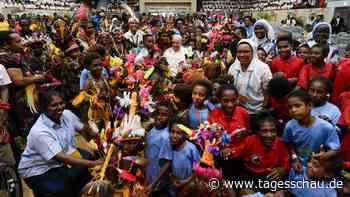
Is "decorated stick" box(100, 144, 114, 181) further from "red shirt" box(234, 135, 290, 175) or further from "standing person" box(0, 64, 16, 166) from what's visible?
"standing person" box(0, 64, 16, 166)

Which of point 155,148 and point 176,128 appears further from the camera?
point 155,148

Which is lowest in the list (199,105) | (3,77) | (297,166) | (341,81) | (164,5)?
(297,166)

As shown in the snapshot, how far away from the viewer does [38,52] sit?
20.2 ft

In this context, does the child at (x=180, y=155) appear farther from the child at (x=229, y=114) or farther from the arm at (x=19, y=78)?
the arm at (x=19, y=78)

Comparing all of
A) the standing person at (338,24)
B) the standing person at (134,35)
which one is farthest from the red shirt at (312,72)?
the standing person at (338,24)

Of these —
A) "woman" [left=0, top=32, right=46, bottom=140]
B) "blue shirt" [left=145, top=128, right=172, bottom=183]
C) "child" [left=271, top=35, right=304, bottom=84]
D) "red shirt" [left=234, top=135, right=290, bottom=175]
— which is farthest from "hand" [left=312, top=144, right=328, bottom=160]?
"woman" [left=0, top=32, right=46, bottom=140]

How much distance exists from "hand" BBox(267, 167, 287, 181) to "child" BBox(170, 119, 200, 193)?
0.62 meters

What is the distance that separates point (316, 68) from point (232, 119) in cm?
144

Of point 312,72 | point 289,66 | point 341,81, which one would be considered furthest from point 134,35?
point 341,81

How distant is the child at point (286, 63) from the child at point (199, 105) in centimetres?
114

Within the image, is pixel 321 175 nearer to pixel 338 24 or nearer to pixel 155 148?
pixel 155 148

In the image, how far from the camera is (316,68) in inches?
176

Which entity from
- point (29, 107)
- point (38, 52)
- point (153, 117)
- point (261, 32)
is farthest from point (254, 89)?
point (38, 52)

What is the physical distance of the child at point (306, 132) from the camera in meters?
3.23
